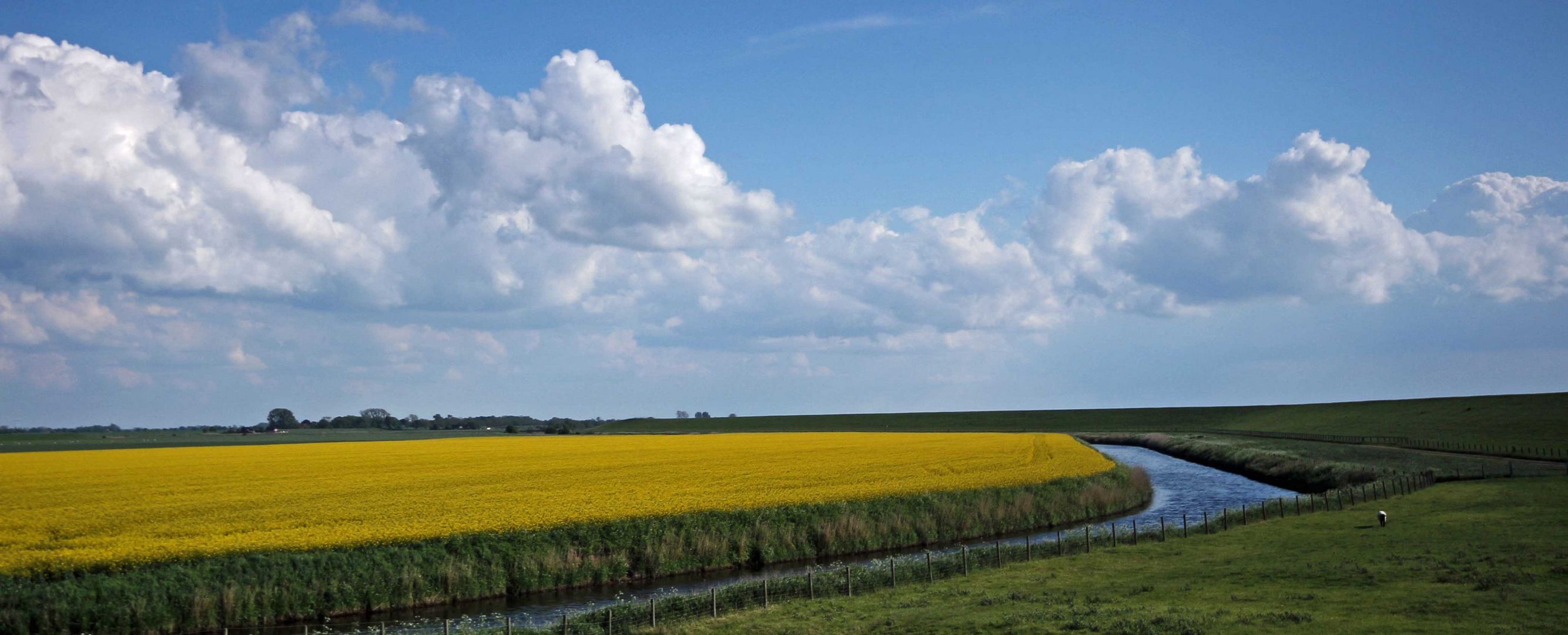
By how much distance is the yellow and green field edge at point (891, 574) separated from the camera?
25500 millimetres

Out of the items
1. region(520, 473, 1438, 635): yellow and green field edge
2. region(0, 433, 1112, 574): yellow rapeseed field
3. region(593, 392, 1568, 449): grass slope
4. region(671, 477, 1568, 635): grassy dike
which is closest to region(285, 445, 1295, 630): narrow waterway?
→ region(520, 473, 1438, 635): yellow and green field edge

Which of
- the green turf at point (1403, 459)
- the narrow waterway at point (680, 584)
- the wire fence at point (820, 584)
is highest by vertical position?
the green turf at point (1403, 459)

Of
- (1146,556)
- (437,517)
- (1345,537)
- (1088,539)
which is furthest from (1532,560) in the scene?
(437,517)

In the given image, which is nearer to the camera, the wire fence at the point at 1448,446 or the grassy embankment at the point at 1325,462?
the grassy embankment at the point at 1325,462

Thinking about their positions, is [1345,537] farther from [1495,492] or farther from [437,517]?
[437,517]

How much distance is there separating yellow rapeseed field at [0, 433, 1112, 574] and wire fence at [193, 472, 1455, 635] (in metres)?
5.93

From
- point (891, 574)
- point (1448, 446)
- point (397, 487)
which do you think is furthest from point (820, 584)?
point (1448, 446)

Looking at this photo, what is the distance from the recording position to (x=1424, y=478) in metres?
53.5

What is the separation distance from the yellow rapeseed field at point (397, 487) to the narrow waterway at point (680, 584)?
3246mm

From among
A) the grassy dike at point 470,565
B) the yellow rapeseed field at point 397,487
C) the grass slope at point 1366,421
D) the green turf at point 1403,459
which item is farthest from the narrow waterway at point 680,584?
the grass slope at point 1366,421

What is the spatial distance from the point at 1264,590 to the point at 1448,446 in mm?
76244

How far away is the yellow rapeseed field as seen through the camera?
33125 millimetres

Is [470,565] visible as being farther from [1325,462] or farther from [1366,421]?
[1366,421]

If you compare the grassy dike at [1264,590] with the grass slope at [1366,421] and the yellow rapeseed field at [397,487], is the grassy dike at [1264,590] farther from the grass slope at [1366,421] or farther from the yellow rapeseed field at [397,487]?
the grass slope at [1366,421]
